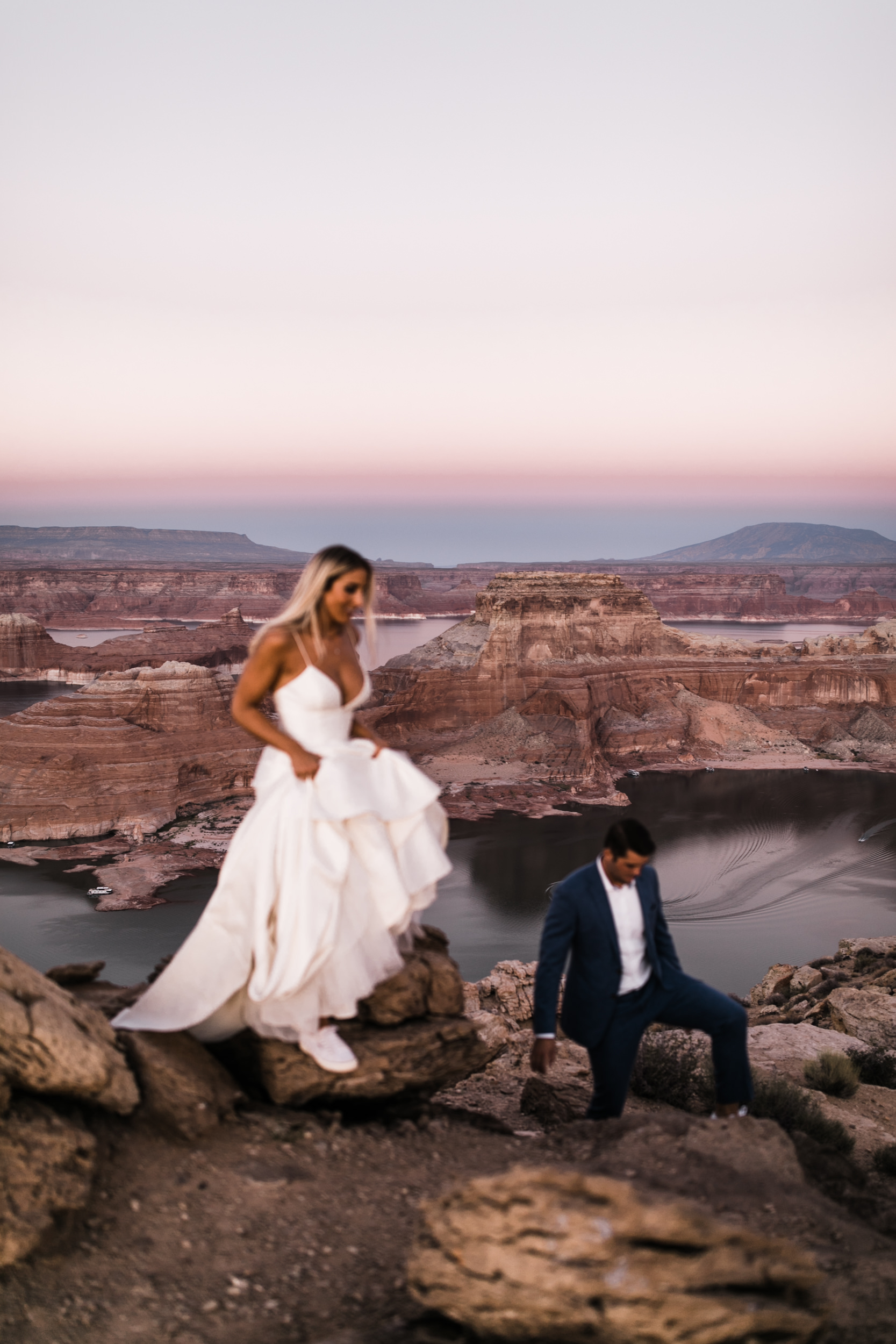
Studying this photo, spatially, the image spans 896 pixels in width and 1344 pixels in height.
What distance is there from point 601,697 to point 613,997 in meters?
37.4

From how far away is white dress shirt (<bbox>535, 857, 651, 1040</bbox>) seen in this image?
353cm

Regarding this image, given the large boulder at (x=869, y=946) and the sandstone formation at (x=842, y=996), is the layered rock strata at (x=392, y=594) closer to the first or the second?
the large boulder at (x=869, y=946)

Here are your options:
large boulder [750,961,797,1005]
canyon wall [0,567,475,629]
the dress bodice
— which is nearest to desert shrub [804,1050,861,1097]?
the dress bodice

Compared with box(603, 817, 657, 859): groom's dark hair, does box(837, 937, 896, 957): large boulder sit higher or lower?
lower

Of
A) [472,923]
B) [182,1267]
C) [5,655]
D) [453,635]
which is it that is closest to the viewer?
[182,1267]

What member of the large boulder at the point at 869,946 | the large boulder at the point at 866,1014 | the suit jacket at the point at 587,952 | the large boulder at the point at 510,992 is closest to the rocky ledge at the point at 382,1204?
the suit jacket at the point at 587,952

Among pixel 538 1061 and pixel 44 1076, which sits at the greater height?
pixel 44 1076

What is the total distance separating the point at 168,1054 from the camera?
3.24 meters

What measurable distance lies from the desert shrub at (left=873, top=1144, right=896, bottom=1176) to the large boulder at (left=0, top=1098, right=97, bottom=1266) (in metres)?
4.04

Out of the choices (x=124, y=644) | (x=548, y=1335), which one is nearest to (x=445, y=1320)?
(x=548, y=1335)

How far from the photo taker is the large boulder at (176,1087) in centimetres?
311

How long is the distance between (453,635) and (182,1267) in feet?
144

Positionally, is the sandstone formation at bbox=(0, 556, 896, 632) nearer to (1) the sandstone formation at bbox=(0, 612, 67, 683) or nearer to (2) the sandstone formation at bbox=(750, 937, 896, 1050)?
(1) the sandstone formation at bbox=(0, 612, 67, 683)

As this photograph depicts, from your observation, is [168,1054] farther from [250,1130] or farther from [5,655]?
[5,655]
